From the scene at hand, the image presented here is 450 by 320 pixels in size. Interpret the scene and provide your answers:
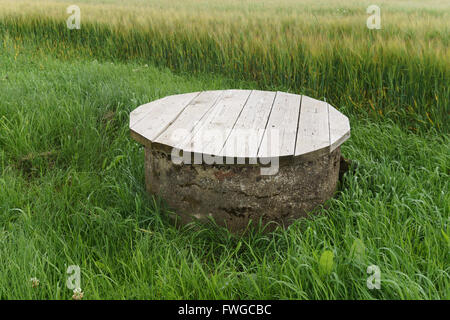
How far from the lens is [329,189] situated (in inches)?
91.1

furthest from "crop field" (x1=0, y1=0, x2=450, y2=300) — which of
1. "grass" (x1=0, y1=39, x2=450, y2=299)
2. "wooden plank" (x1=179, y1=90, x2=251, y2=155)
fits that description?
"wooden plank" (x1=179, y1=90, x2=251, y2=155)

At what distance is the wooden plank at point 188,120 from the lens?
2.13 m

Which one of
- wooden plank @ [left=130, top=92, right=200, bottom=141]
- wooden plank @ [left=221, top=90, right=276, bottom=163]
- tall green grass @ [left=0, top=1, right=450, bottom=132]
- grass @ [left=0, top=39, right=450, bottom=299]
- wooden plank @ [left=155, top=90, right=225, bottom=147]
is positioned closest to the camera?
grass @ [left=0, top=39, right=450, bottom=299]

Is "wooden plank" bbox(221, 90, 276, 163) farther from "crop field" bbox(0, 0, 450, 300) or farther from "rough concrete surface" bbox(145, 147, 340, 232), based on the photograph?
"crop field" bbox(0, 0, 450, 300)

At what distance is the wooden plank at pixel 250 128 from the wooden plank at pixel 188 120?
216 millimetres

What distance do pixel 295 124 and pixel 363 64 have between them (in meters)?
1.58

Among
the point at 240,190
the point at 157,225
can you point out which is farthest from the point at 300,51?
the point at 157,225

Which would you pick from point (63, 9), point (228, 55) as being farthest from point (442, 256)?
point (63, 9)

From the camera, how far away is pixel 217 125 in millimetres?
2309

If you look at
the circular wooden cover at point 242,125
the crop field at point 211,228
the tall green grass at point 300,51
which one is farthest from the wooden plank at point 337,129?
the tall green grass at point 300,51

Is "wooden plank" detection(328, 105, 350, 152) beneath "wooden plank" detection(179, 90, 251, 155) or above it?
beneath

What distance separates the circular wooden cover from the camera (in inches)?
80.4

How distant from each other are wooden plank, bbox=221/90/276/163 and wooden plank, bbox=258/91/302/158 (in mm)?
30

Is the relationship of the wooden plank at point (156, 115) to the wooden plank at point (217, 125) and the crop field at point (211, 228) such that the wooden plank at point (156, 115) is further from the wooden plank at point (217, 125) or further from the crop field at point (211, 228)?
the crop field at point (211, 228)
